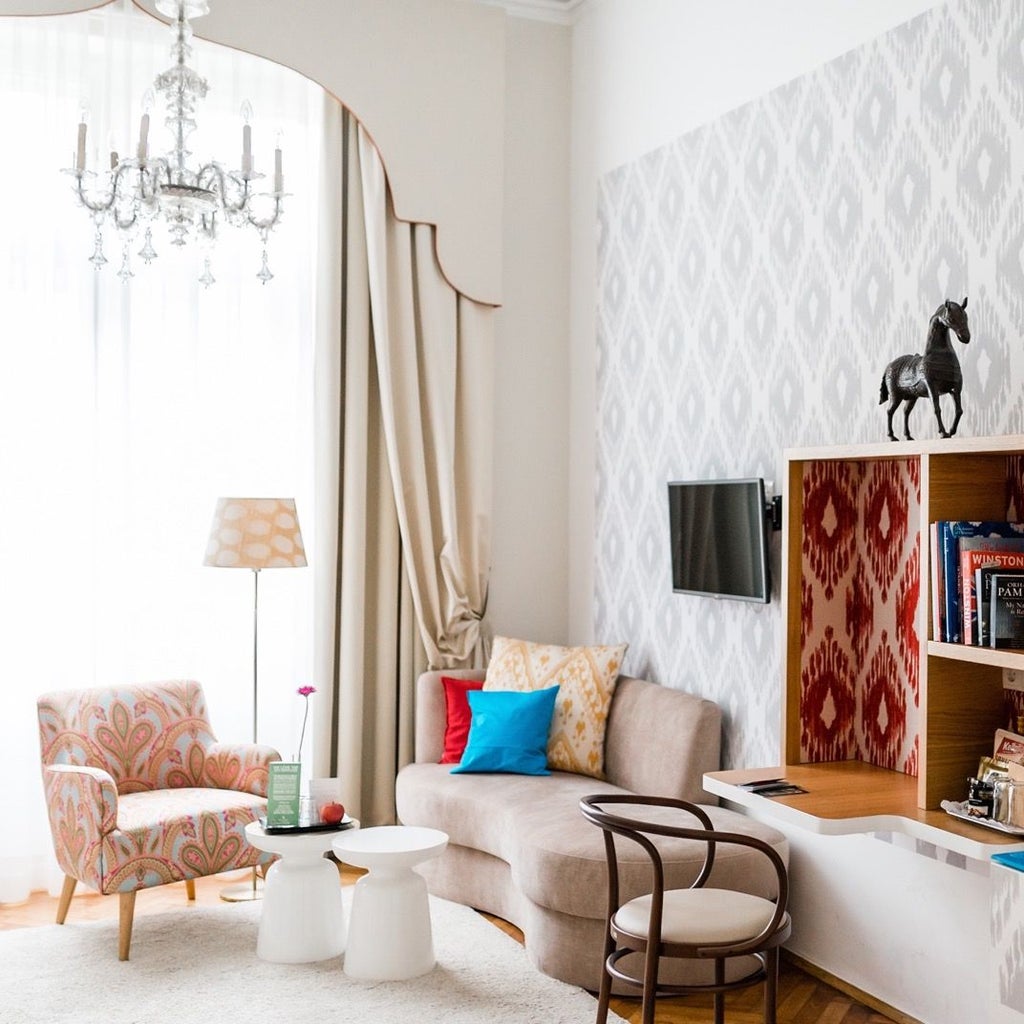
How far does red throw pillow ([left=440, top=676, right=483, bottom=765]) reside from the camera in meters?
4.42

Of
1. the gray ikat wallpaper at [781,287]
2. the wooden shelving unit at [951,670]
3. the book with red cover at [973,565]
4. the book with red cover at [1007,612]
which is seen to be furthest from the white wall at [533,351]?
the book with red cover at [1007,612]

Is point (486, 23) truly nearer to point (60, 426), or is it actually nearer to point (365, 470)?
point (365, 470)

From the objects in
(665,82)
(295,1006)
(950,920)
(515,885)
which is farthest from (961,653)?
(665,82)

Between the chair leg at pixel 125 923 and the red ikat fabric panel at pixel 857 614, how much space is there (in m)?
2.03

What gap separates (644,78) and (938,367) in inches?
86.8

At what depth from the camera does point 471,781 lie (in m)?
4.13

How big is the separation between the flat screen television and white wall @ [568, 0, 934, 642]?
823 mm

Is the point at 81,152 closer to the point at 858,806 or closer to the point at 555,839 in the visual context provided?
the point at 555,839

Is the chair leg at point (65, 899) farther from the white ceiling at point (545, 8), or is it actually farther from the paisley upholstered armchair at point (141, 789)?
the white ceiling at point (545, 8)

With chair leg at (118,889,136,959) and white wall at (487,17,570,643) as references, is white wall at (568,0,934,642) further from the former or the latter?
chair leg at (118,889,136,959)

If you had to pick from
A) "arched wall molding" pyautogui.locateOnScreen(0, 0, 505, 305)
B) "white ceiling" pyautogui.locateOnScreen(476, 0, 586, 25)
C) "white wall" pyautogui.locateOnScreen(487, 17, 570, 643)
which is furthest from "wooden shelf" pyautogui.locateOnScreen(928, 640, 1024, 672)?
"white ceiling" pyautogui.locateOnScreen(476, 0, 586, 25)

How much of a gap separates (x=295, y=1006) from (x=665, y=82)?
3.34 m

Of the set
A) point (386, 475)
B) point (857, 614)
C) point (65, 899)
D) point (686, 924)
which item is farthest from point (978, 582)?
point (65, 899)

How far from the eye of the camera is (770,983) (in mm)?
2699
